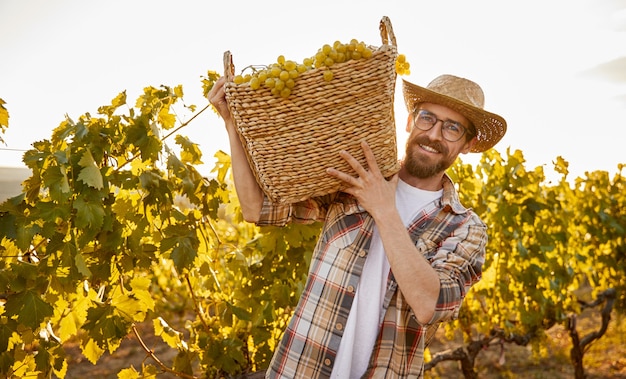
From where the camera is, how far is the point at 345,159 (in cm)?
175

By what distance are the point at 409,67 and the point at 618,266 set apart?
6409mm

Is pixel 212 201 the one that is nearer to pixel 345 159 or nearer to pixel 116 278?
pixel 116 278

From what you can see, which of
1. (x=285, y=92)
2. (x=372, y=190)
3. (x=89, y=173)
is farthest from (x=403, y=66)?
(x=89, y=173)

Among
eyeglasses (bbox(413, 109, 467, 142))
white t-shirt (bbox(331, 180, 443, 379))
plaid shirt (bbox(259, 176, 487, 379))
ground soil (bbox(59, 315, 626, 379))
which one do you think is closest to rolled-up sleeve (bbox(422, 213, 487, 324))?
plaid shirt (bbox(259, 176, 487, 379))

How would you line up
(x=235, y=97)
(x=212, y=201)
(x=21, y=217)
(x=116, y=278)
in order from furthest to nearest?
1. (x=212, y=201)
2. (x=116, y=278)
3. (x=21, y=217)
4. (x=235, y=97)

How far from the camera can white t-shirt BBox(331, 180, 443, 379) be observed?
6.18ft

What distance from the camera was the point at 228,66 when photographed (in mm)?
1681

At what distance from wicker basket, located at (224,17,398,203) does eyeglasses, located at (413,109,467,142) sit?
13.8 inches

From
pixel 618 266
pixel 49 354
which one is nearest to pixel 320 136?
pixel 49 354

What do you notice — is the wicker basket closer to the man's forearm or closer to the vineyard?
the man's forearm

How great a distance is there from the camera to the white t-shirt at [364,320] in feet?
6.18

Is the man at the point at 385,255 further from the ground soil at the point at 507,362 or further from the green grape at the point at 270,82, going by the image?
the ground soil at the point at 507,362

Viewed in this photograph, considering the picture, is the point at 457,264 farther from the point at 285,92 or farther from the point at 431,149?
the point at 285,92

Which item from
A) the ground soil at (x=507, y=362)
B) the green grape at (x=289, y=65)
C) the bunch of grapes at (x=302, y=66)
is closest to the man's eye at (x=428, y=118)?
the bunch of grapes at (x=302, y=66)
